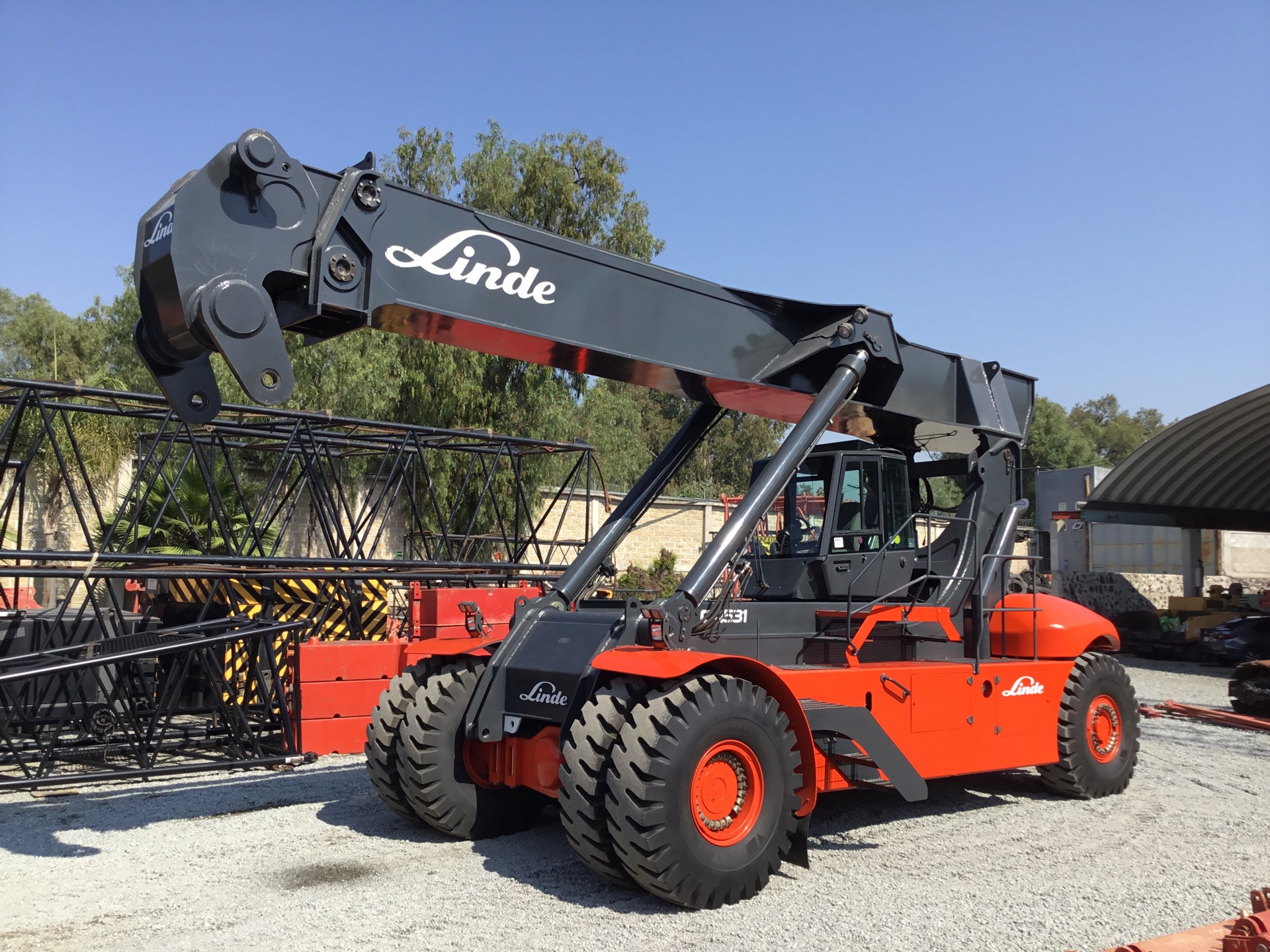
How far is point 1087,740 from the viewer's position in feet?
31.3

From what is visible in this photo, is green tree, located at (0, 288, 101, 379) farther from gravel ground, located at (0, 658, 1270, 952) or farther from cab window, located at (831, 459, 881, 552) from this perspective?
cab window, located at (831, 459, 881, 552)

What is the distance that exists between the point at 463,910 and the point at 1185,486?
80.7 feet

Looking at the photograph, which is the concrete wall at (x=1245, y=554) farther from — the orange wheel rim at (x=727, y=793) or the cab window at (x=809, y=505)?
the orange wheel rim at (x=727, y=793)

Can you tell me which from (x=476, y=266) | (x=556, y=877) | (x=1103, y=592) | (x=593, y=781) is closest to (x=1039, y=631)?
(x=556, y=877)

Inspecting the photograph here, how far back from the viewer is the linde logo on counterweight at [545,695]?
700cm

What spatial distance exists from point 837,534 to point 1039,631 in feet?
7.87

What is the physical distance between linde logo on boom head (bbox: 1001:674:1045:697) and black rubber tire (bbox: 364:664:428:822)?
475 centimetres

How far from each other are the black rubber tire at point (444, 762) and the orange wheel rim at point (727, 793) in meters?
2.06

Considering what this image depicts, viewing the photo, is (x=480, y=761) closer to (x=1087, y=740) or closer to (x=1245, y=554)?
(x=1087, y=740)

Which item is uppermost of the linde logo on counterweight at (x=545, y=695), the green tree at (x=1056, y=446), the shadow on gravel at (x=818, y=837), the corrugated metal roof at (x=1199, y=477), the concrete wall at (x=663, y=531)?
the green tree at (x=1056, y=446)

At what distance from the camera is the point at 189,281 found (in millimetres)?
5336

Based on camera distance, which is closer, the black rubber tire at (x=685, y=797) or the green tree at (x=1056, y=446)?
the black rubber tire at (x=685, y=797)

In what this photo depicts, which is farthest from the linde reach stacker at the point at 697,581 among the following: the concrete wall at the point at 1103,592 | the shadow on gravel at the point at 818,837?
the concrete wall at the point at 1103,592

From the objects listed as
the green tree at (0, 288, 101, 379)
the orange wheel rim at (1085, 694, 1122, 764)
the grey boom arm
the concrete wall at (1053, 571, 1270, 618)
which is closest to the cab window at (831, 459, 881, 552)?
the grey boom arm
